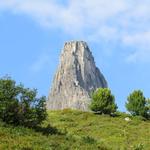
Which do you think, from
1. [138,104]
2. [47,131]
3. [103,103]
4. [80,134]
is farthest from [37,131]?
[138,104]

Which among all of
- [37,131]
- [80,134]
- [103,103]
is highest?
[103,103]

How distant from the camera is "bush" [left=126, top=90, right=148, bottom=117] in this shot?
8425 centimetres

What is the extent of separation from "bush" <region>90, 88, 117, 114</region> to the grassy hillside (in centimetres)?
452

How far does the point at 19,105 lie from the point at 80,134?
20.9 metres

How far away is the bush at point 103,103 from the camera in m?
82.4

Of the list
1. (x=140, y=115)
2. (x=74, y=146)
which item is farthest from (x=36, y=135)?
(x=140, y=115)

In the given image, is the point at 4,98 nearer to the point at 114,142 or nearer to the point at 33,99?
the point at 33,99

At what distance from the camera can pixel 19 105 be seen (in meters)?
36.7

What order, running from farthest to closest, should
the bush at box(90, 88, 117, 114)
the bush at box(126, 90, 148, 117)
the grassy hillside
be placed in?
the bush at box(126, 90, 148, 117) → the bush at box(90, 88, 117, 114) → the grassy hillside

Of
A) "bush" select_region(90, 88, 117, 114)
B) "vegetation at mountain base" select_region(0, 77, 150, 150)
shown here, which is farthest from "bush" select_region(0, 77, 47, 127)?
"bush" select_region(90, 88, 117, 114)

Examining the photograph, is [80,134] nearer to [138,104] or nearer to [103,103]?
[103,103]

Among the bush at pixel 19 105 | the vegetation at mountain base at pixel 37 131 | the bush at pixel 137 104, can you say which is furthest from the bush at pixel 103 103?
the bush at pixel 19 105

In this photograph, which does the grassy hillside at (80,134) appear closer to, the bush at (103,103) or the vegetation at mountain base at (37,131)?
the vegetation at mountain base at (37,131)

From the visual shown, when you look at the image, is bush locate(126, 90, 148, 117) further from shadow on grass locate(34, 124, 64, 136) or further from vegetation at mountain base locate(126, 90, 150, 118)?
shadow on grass locate(34, 124, 64, 136)
